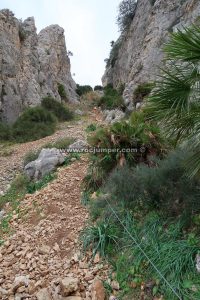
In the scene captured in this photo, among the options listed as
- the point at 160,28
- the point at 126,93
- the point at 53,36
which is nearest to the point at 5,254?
the point at 126,93

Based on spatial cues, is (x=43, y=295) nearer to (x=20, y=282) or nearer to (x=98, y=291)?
(x=20, y=282)

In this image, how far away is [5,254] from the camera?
14.8ft

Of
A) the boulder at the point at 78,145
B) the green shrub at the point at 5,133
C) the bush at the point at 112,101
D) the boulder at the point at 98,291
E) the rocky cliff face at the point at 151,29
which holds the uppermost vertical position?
the rocky cliff face at the point at 151,29

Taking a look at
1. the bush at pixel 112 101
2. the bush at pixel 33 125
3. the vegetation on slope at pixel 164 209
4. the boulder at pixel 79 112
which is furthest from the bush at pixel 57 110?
the vegetation on slope at pixel 164 209

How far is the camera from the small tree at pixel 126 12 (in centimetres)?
2011

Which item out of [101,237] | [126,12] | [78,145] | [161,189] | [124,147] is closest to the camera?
[101,237]

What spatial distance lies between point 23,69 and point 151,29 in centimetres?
682

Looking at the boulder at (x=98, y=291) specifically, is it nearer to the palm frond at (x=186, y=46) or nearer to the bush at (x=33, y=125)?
the palm frond at (x=186, y=46)

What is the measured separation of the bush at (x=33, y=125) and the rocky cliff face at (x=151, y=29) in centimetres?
351

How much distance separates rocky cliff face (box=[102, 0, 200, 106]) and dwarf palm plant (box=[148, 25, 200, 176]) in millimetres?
8754

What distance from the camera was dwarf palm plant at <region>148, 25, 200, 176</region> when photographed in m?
3.53

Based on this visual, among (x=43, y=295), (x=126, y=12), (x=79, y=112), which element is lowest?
(x=43, y=295)

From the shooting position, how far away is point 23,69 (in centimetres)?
1686

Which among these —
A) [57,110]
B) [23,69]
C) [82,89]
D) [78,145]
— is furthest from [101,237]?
[82,89]
